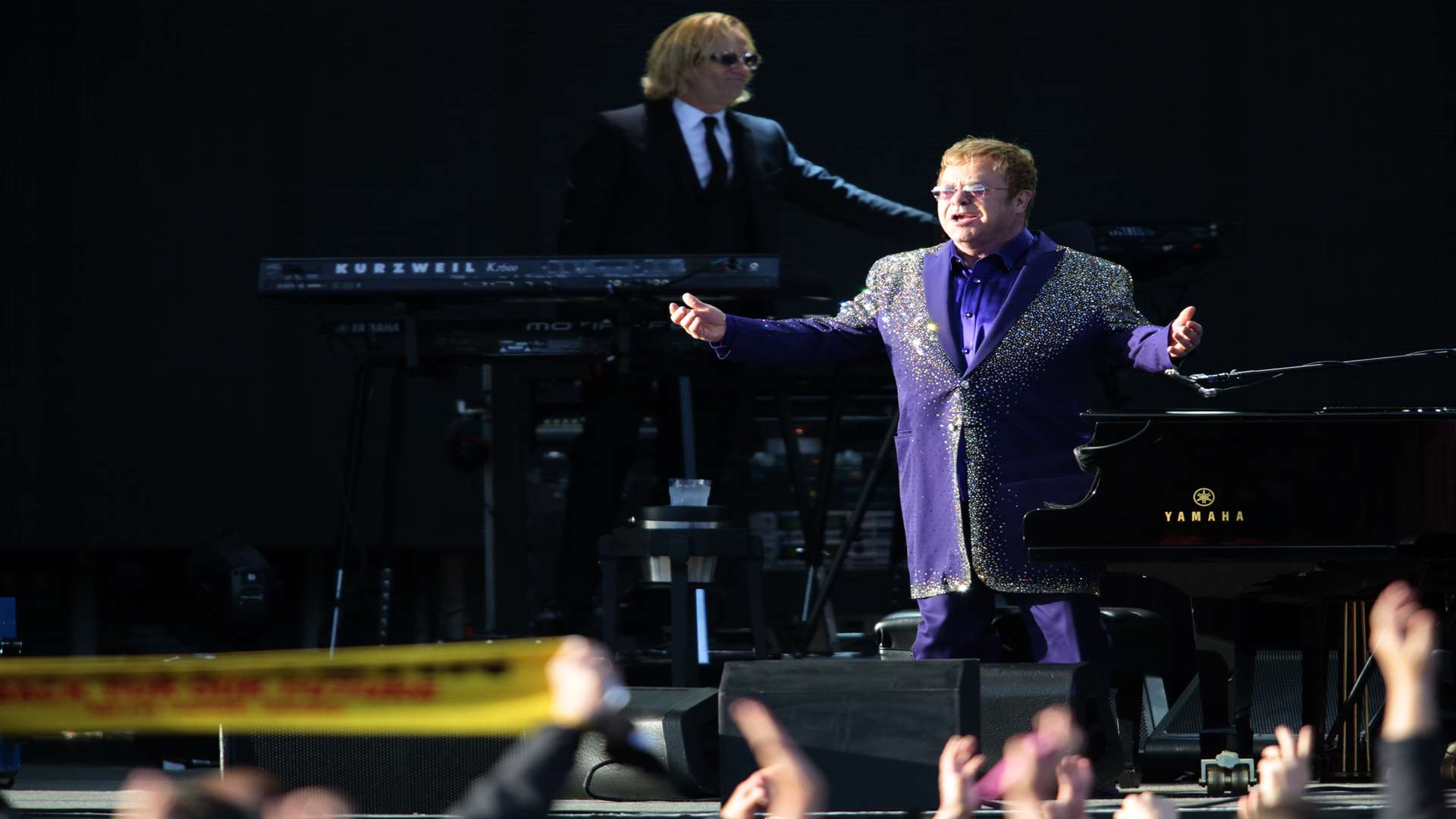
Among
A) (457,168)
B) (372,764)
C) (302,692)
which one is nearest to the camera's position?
(302,692)

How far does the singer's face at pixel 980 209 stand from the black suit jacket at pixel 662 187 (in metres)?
2.10

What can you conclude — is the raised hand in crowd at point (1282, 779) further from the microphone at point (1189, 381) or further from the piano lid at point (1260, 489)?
the microphone at point (1189, 381)

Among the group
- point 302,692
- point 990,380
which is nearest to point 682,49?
point 990,380

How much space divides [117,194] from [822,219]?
2.64m

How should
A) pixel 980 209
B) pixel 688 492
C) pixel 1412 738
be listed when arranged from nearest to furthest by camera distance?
pixel 1412 738
pixel 980 209
pixel 688 492

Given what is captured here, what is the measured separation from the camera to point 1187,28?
22.0 feet

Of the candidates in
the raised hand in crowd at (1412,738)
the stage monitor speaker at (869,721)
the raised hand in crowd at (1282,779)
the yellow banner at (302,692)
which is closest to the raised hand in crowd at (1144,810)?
the raised hand in crowd at (1282,779)

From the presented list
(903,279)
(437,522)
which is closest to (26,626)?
(437,522)

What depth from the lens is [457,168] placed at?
22.6 ft

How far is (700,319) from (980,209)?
1.98 ft

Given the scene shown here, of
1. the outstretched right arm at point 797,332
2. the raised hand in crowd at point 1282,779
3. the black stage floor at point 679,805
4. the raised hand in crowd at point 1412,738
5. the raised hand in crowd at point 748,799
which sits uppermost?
the outstretched right arm at point 797,332

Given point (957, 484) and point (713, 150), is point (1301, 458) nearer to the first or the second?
point (957, 484)

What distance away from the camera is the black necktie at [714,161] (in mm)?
5922

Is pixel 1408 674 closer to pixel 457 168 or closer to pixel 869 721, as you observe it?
pixel 869 721
